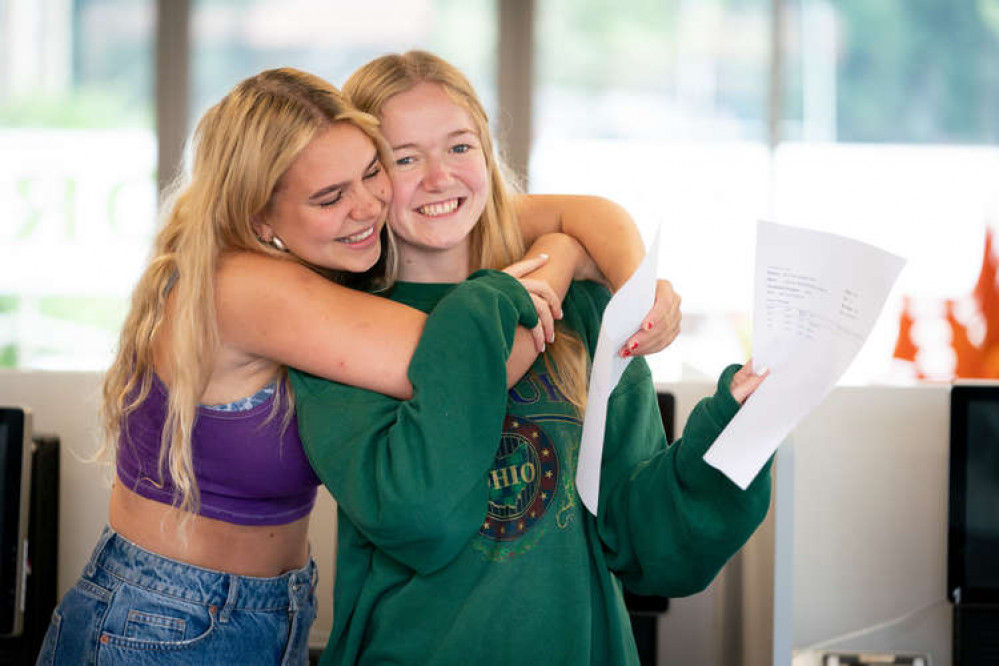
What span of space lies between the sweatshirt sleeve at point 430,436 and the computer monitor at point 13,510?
2.52 feet

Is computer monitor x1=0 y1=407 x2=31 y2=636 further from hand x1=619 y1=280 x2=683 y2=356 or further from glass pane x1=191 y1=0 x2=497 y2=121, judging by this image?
glass pane x1=191 y1=0 x2=497 y2=121

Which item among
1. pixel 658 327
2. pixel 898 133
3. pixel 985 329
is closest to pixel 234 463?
pixel 658 327

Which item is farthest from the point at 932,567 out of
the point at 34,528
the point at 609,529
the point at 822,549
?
the point at 34,528

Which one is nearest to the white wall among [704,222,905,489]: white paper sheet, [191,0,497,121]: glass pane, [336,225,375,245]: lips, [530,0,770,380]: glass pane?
[336,225,375,245]: lips

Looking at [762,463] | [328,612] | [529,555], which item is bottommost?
[328,612]

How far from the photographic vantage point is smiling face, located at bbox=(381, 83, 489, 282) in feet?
4.49

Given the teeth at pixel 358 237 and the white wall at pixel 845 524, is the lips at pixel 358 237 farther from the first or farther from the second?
the white wall at pixel 845 524

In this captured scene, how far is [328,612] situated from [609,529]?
3.01 feet

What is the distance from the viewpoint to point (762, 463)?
1162mm

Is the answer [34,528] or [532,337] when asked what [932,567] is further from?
[34,528]

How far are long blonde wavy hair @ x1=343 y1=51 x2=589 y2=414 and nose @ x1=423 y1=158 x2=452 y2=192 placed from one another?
0.28 ft

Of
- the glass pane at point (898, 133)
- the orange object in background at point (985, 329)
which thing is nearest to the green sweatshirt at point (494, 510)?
the orange object in background at point (985, 329)

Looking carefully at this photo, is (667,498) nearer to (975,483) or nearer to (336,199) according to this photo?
(336,199)

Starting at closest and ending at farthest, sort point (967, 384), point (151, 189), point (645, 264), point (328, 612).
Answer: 1. point (645, 264)
2. point (967, 384)
3. point (328, 612)
4. point (151, 189)
